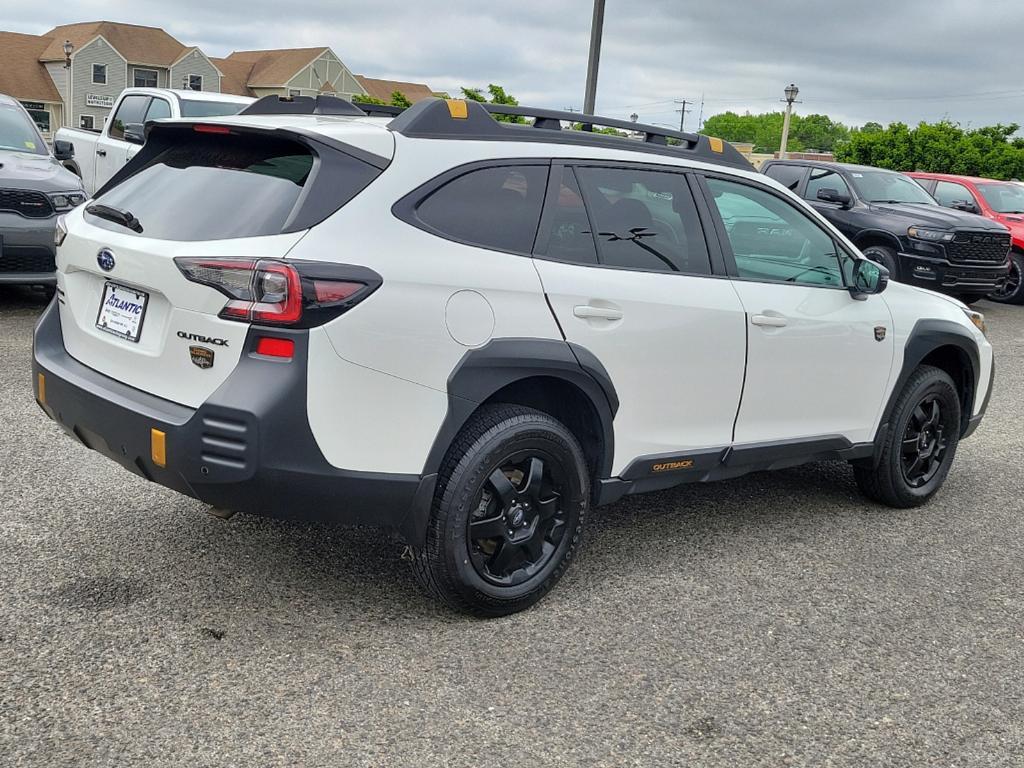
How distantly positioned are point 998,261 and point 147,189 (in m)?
13.2

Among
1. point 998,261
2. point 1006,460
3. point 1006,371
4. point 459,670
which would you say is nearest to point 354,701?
point 459,670

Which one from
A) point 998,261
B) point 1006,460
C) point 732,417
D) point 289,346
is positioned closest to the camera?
point 289,346

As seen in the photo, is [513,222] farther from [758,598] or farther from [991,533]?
[991,533]

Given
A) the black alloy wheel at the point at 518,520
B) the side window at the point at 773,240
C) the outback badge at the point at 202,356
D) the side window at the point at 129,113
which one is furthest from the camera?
the side window at the point at 129,113

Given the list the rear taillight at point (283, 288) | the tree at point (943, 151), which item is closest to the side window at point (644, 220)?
the rear taillight at point (283, 288)

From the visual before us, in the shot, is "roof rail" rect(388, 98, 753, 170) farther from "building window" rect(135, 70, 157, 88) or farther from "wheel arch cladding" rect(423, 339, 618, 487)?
"building window" rect(135, 70, 157, 88)

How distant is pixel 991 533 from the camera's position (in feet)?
17.3

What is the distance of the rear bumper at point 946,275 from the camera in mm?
13539

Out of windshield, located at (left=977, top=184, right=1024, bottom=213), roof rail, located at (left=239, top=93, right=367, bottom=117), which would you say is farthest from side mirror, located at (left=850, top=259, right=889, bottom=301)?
windshield, located at (left=977, top=184, right=1024, bottom=213)

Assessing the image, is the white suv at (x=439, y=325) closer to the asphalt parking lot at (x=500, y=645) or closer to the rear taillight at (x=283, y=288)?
the rear taillight at (x=283, y=288)

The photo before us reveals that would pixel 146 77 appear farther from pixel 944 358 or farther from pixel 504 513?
pixel 504 513

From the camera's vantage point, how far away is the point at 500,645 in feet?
12.0

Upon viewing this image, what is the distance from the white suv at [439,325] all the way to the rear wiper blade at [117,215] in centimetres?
1

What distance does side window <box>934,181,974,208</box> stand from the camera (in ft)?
54.9
